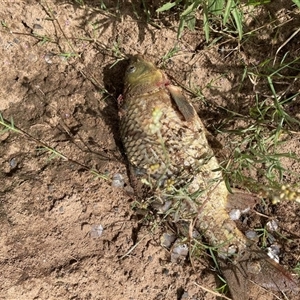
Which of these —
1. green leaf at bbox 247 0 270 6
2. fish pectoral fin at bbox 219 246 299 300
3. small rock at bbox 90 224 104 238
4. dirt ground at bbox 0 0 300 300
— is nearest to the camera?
green leaf at bbox 247 0 270 6

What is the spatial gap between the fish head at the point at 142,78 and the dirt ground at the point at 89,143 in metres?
0.23

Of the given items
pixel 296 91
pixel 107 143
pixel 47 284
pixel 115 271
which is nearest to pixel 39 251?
pixel 47 284

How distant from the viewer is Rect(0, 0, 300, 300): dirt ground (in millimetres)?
3422

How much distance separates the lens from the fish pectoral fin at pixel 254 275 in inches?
129

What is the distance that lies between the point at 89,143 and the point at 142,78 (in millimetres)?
706

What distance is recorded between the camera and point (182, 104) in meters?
3.34

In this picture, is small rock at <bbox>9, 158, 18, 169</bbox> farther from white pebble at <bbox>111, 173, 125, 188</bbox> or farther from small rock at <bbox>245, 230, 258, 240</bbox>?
small rock at <bbox>245, 230, 258, 240</bbox>

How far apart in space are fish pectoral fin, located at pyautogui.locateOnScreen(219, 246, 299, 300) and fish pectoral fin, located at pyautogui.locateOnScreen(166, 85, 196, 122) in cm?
111

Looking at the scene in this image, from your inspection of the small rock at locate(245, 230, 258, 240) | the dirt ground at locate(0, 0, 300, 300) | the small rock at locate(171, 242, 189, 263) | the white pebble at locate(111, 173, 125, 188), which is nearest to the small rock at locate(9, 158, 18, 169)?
the dirt ground at locate(0, 0, 300, 300)

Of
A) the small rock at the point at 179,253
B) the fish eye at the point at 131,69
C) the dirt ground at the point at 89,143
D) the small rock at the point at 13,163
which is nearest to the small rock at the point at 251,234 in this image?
the dirt ground at the point at 89,143

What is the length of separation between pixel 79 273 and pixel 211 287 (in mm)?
1041

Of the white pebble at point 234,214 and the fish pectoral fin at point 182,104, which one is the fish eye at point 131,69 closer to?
the fish pectoral fin at point 182,104

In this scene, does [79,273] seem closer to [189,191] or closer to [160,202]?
[160,202]

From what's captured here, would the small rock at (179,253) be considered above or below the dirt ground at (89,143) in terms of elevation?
below
